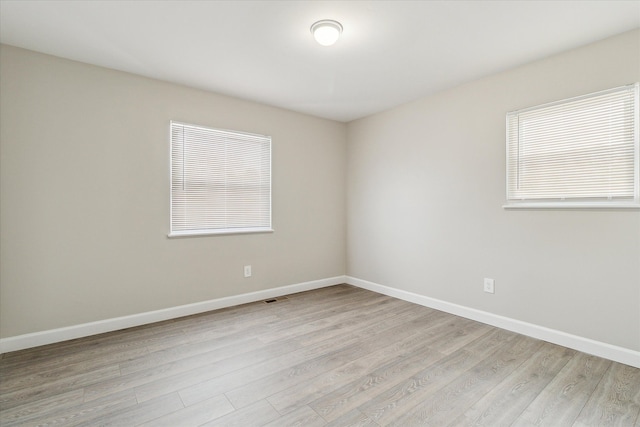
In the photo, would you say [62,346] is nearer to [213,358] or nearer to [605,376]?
[213,358]

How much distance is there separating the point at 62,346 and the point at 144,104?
2279mm

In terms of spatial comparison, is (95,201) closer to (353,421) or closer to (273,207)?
(273,207)

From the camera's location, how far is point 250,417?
5.48 feet

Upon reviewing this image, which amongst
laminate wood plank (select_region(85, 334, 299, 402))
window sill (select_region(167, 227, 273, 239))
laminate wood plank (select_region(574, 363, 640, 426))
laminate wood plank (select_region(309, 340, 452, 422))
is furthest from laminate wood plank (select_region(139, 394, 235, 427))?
laminate wood plank (select_region(574, 363, 640, 426))

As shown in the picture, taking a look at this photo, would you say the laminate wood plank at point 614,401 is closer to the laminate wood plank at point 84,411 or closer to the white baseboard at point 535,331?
the white baseboard at point 535,331

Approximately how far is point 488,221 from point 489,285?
0.64 meters

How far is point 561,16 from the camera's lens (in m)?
2.08

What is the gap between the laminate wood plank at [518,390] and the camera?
5.50ft

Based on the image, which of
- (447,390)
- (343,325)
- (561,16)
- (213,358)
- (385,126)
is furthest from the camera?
(385,126)

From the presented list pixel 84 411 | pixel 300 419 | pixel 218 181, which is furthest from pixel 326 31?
pixel 84 411

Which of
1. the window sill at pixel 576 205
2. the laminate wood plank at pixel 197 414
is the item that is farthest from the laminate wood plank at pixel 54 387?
the window sill at pixel 576 205

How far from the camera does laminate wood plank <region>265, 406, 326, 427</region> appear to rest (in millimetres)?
1614

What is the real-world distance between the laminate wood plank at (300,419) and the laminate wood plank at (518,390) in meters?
0.74

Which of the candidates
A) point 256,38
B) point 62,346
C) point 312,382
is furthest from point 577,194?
point 62,346
